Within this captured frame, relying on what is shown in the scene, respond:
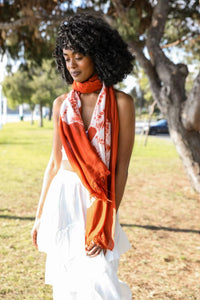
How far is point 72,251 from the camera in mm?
1947

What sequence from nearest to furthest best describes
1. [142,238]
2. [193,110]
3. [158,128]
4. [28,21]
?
[142,238]
[193,110]
[28,21]
[158,128]

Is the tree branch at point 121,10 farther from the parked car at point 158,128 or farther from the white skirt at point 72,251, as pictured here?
the parked car at point 158,128

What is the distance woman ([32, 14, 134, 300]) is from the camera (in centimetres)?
188

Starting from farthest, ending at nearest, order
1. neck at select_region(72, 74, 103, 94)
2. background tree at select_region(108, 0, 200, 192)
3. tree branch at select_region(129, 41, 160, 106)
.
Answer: tree branch at select_region(129, 41, 160, 106), background tree at select_region(108, 0, 200, 192), neck at select_region(72, 74, 103, 94)

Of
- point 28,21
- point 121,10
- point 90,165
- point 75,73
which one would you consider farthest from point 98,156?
point 28,21

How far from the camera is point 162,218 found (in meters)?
6.30

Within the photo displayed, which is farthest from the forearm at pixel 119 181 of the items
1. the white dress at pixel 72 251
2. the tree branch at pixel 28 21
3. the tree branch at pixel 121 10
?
the tree branch at pixel 28 21

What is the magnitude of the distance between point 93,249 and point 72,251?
5.1 inches

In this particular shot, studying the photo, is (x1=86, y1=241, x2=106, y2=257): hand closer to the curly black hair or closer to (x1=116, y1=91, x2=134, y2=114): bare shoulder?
(x1=116, y1=91, x2=134, y2=114): bare shoulder

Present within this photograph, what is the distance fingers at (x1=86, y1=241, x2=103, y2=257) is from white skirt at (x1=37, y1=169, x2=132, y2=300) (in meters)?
0.02

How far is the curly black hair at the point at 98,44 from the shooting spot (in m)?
1.88

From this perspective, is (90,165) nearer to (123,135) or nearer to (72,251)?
(123,135)

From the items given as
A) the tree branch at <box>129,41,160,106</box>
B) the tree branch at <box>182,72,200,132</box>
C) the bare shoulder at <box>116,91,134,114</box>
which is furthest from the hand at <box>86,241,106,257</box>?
the tree branch at <box>129,41,160,106</box>

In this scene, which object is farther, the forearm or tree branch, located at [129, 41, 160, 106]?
tree branch, located at [129, 41, 160, 106]
